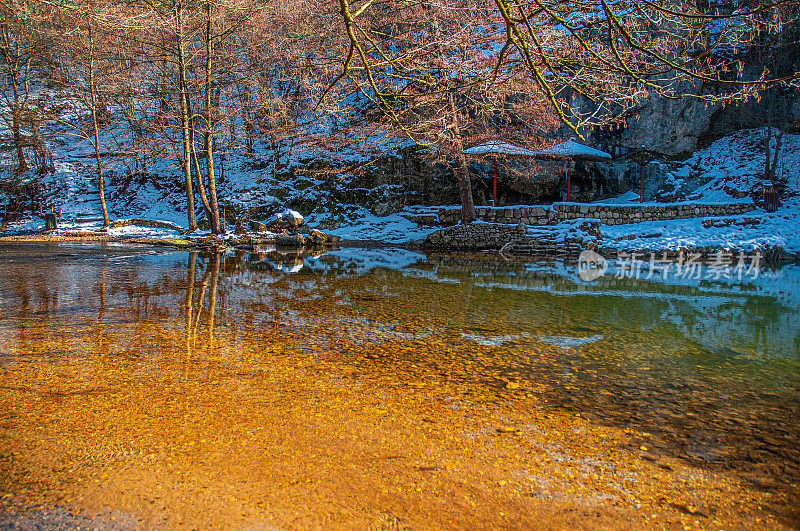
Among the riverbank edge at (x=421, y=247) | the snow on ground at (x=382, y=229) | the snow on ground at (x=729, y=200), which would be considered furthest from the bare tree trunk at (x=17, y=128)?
the snow on ground at (x=729, y=200)

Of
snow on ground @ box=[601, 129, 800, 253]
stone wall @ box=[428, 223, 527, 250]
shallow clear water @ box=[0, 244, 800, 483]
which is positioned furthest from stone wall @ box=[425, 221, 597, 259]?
shallow clear water @ box=[0, 244, 800, 483]

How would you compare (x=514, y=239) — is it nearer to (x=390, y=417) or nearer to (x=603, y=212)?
(x=603, y=212)

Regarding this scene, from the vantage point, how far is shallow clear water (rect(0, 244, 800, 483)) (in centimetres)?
276

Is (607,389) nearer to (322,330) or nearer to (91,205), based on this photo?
(322,330)

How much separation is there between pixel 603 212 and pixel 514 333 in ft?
48.0

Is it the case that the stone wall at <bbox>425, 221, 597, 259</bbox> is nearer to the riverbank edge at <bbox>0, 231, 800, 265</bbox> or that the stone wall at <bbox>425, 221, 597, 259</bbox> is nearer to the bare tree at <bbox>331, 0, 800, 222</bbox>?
the riverbank edge at <bbox>0, 231, 800, 265</bbox>

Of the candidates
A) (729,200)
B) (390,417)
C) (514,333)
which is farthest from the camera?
(729,200)

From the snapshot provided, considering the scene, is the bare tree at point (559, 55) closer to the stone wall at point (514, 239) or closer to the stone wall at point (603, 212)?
the stone wall at point (514, 239)

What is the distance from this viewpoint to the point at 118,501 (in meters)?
1.77

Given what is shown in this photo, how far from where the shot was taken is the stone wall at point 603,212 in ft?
53.6

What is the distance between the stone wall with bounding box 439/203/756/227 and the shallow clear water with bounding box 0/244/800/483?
26.3 feet

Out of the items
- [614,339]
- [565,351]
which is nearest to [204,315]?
[565,351]

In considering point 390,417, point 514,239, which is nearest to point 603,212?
point 514,239

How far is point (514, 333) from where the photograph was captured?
454 centimetres
